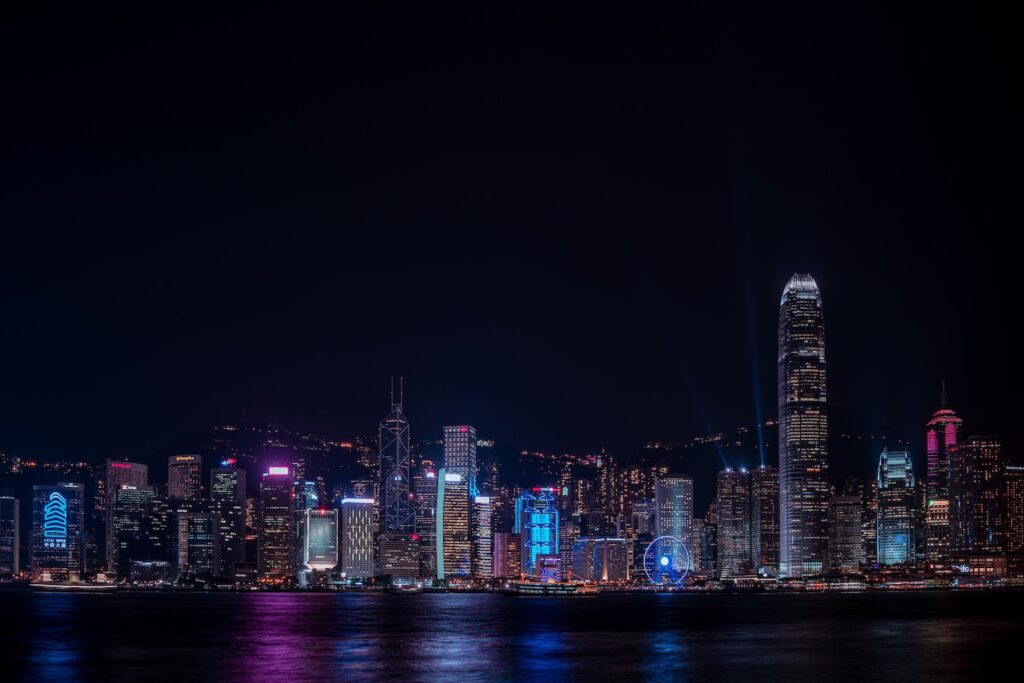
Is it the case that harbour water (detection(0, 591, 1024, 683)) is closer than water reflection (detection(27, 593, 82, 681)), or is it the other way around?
water reflection (detection(27, 593, 82, 681))

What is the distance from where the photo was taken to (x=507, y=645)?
3575 inches

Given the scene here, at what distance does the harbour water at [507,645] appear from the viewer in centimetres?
7019

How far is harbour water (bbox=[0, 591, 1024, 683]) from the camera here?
70188mm

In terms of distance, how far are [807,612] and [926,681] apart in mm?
86324

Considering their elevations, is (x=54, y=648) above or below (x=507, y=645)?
above

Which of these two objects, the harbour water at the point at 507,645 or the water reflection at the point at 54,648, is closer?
the water reflection at the point at 54,648

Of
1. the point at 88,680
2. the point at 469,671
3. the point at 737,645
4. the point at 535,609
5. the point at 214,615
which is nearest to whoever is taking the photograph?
the point at 88,680

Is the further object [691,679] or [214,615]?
[214,615]

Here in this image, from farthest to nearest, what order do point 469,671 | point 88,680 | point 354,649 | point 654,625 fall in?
point 654,625 < point 354,649 < point 469,671 < point 88,680

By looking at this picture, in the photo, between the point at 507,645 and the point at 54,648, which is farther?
the point at 507,645

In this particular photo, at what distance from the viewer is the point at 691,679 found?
68000 mm

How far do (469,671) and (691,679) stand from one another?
12464mm

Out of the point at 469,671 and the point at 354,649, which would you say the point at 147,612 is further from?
the point at 469,671

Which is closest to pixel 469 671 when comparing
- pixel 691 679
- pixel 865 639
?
pixel 691 679
